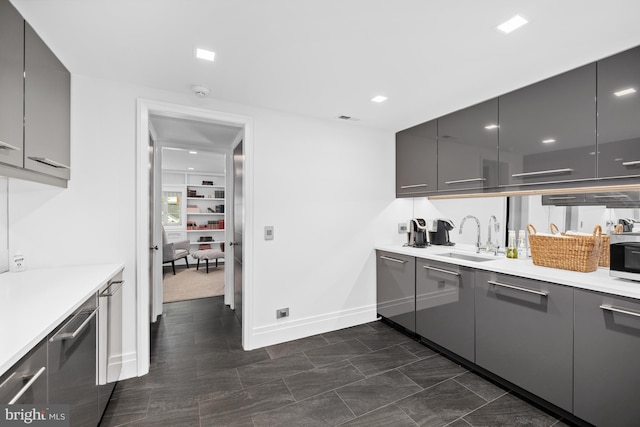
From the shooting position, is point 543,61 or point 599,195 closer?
point 543,61

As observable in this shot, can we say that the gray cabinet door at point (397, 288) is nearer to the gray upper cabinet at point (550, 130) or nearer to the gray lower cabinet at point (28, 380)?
the gray upper cabinet at point (550, 130)

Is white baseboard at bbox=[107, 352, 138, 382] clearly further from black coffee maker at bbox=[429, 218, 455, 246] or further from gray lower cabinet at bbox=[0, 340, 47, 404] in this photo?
black coffee maker at bbox=[429, 218, 455, 246]

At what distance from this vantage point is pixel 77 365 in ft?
4.29

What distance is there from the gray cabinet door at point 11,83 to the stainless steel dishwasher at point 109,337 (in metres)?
0.85

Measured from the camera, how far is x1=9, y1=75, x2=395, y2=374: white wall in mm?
2078

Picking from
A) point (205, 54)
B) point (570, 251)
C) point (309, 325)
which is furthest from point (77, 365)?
point (570, 251)

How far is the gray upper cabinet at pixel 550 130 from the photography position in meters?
1.88

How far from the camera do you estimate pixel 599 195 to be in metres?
2.10

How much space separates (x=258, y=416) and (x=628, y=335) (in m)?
2.18

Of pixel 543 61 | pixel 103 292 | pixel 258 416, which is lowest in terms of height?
pixel 258 416

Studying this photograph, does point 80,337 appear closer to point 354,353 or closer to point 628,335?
point 354,353

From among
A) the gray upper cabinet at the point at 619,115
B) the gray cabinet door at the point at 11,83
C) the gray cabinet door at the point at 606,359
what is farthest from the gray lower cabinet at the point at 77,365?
the gray upper cabinet at the point at 619,115

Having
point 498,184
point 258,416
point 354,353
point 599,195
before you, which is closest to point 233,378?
point 258,416

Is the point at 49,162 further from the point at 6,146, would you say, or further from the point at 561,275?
the point at 561,275
